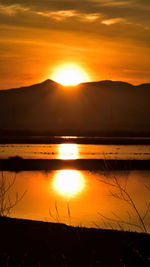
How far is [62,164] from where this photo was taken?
45.2m

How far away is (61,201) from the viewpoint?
2111 centimetres

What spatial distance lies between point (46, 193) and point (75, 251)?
44.7 feet

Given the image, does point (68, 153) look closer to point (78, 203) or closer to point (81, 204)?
point (78, 203)

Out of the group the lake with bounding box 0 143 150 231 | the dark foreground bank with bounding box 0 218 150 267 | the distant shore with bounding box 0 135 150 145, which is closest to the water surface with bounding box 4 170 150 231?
the lake with bounding box 0 143 150 231

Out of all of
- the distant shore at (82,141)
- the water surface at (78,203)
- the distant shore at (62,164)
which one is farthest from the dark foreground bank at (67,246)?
the distant shore at (82,141)

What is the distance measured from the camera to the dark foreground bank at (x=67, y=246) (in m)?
9.39

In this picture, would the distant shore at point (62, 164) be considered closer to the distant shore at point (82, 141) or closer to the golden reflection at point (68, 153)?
the golden reflection at point (68, 153)

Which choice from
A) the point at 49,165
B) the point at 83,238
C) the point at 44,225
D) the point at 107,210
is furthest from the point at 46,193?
the point at 49,165

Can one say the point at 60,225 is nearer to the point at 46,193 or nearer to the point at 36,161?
the point at 46,193

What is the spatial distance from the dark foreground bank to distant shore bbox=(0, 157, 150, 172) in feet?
87.5

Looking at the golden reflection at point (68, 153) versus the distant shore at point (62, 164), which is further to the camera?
the golden reflection at point (68, 153)

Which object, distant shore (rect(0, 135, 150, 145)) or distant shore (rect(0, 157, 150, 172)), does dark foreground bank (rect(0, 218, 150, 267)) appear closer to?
distant shore (rect(0, 157, 150, 172))

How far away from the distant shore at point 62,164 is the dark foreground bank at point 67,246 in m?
26.7

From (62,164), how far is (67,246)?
34601 mm
